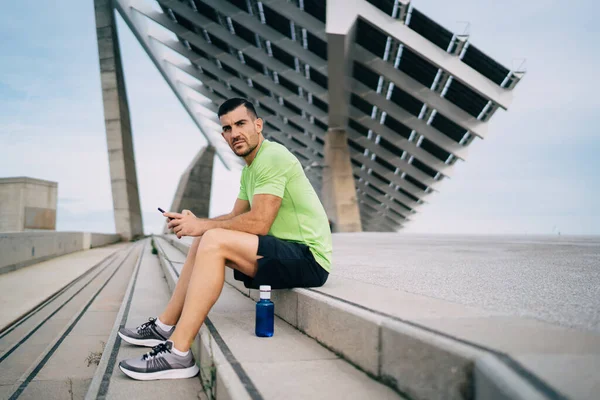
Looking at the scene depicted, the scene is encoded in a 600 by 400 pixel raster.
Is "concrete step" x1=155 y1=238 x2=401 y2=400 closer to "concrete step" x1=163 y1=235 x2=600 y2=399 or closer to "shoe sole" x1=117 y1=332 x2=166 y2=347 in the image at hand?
"concrete step" x1=163 y1=235 x2=600 y2=399

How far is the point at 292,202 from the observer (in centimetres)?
265

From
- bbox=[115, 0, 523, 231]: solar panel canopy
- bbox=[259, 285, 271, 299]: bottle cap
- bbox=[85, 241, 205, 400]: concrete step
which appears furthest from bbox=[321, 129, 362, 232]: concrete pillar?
bbox=[259, 285, 271, 299]: bottle cap

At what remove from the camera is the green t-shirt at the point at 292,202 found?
2545mm

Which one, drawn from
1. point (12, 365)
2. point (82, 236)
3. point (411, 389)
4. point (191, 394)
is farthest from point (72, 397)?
point (82, 236)

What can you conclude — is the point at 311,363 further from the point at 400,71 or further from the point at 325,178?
the point at 325,178

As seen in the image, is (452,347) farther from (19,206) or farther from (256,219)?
(19,206)

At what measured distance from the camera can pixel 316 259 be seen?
259cm

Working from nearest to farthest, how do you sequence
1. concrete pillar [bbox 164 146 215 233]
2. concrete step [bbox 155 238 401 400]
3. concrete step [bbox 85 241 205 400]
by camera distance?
concrete step [bbox 155 238 401 400] < concrete step [bbox 85 241 205 400] < concrete pillar [bbox 164 146 215 233]

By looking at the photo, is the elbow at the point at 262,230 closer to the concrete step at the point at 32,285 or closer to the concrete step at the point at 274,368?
the concrete step at the point at 274,368

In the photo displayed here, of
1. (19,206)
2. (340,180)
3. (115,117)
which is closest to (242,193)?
(19,206)

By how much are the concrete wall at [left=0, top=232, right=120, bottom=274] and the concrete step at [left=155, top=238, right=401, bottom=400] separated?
615 cm

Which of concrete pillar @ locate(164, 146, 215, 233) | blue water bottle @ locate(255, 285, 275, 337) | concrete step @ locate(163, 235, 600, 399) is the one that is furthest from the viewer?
concrete pillar @ locate(164, 146, 215, 233)

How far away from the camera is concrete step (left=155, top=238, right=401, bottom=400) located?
1.55 m

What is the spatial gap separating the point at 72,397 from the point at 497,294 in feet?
7.70
